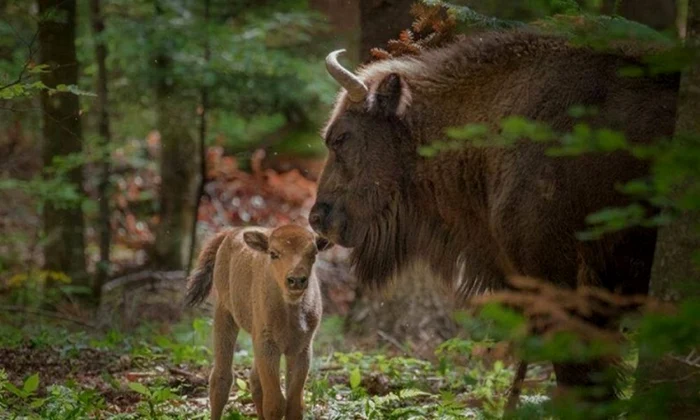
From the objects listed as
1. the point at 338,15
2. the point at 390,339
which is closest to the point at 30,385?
the point at 390,339

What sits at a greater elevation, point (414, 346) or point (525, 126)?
point (525, 126)

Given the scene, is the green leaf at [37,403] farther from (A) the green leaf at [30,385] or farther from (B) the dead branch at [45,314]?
(B) the dead branch at [45,314]

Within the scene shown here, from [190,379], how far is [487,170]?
9.69 feet

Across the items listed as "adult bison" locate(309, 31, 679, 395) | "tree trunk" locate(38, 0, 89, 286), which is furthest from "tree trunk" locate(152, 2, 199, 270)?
"adult bison" locate(309, 31, 679, 395)

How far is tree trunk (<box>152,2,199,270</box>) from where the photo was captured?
13586 millimetres

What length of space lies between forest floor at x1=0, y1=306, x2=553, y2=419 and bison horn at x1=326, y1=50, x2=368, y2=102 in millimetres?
1985

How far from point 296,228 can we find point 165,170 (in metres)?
7.64

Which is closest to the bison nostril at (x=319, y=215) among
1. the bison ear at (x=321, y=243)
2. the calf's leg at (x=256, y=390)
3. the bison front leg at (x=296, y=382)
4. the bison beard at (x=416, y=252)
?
the bison ear at (x=321, y=243)

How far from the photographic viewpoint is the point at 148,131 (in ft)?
55.5

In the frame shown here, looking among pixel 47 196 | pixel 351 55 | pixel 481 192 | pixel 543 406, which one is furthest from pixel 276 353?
pixel 351 55

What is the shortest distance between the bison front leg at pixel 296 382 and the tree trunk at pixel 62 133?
12.3 feet

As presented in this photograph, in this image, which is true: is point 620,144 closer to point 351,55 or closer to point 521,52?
point 521,52

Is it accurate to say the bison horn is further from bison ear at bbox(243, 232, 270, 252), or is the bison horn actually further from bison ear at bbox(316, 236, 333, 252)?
bison ear at bbox(243, 232, 270, 252)

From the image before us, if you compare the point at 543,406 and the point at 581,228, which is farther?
the point at 581,228
